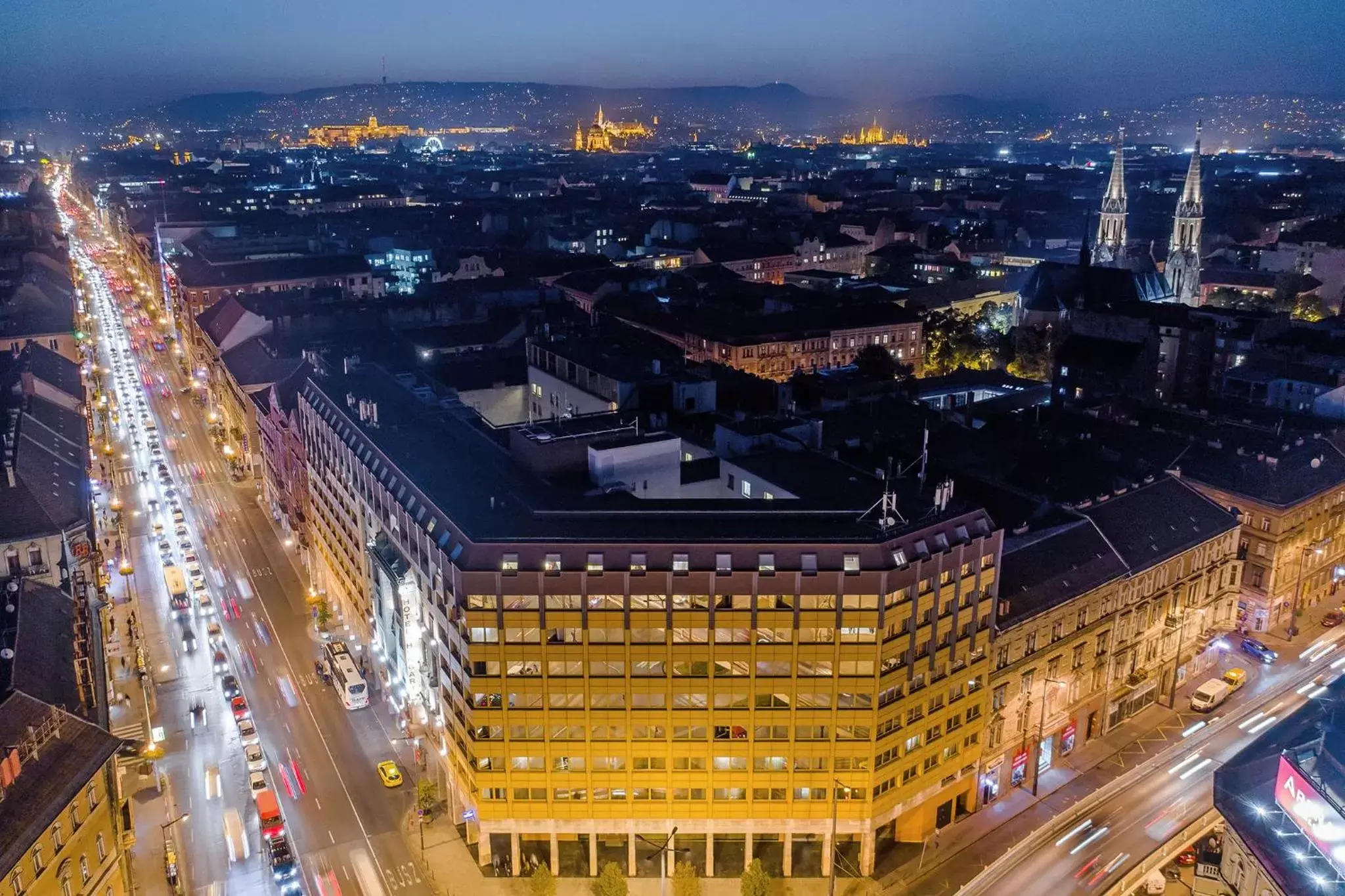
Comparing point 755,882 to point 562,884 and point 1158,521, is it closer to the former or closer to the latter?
point 562,884

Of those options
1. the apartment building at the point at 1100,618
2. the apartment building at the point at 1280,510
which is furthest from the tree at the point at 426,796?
the apartment building at the point at 1280,510

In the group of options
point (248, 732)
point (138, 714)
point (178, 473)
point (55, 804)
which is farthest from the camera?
point (178, 473)

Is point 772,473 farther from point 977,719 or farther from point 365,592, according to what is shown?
point 365,592

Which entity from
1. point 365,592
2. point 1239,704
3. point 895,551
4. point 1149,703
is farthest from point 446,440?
point 1239,704

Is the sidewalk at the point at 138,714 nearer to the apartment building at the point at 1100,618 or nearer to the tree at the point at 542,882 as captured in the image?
the tree at the point at 542,882

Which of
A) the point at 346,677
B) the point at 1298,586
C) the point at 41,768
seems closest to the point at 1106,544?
the point at 1298,586

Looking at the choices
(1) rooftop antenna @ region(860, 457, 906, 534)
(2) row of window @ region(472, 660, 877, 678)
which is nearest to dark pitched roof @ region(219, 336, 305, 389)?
(2) row of window @ region(472, 660, 877, 678)
